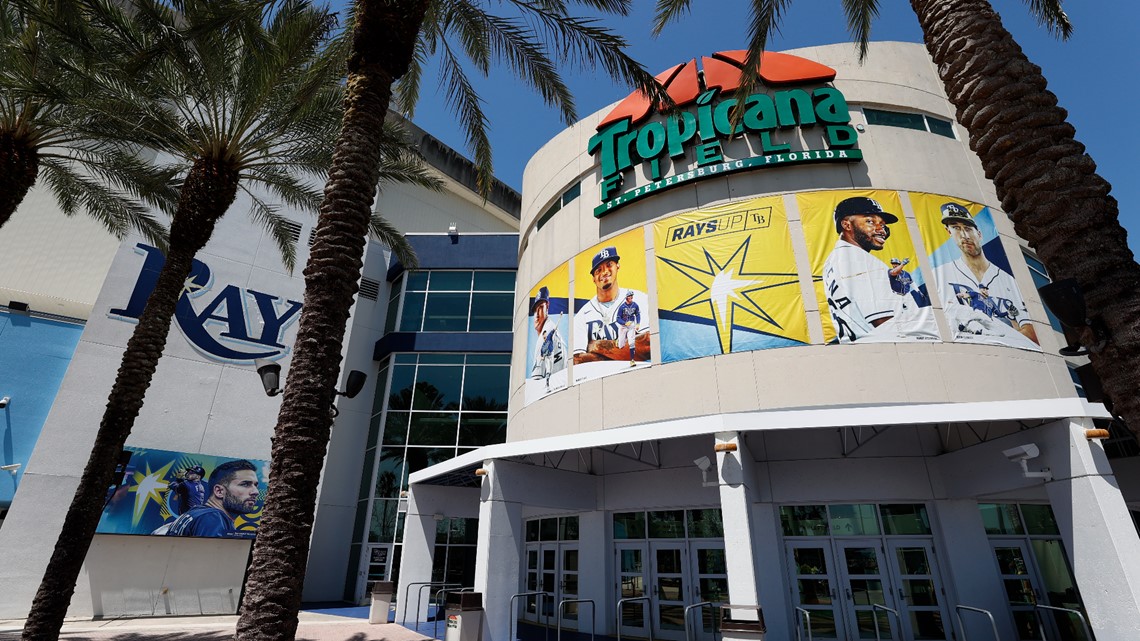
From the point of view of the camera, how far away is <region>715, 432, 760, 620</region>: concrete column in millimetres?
8688

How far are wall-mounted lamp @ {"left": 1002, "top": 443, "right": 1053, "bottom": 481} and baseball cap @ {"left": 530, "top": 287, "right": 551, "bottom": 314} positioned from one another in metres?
12.1

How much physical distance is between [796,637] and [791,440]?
13.7 ft

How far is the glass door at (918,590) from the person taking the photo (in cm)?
1177

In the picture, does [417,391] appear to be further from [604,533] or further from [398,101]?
[398,101]

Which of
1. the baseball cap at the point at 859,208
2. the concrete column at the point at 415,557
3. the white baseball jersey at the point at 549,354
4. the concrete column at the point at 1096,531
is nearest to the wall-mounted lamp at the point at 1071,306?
Result: the concrete column at the point at 1096,531

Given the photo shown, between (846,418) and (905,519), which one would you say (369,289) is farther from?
(905,519)

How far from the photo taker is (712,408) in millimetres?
13062

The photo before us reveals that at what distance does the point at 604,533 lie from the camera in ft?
49.4

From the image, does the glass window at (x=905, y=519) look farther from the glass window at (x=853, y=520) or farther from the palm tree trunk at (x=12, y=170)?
the palm tree trunk at (x=12, y=170)

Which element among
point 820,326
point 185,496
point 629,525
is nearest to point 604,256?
point 820,326

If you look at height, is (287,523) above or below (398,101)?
below

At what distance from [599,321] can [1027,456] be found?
969cm

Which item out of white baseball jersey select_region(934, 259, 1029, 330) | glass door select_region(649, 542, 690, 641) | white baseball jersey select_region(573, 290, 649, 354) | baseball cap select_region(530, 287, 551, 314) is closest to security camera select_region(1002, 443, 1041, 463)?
white baseball jersey select_region(934, 259, 1029, 330)

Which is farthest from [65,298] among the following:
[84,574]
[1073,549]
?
[1073,549]
